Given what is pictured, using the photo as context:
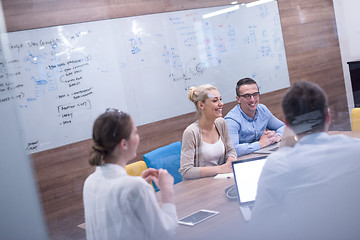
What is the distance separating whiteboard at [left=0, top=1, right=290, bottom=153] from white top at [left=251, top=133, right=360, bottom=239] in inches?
13.7

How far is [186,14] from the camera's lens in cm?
193

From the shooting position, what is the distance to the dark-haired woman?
44.7 inches

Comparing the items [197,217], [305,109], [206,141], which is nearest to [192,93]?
[206,141]

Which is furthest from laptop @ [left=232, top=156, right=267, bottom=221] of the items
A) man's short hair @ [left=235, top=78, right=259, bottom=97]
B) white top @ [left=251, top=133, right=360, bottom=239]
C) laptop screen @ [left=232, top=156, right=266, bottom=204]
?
man's short hair @ [left=235, top=78, right=259, bottom=97]

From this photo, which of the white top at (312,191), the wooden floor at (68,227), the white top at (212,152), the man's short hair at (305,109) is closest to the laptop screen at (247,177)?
the white top at (312,191)

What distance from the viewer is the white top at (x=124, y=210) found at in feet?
3.71

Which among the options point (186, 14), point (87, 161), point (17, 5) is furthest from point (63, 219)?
point (186, 14)

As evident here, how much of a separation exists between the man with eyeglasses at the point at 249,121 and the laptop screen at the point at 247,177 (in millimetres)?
143

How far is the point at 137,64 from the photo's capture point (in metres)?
1.88

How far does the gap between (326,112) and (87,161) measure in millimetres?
845

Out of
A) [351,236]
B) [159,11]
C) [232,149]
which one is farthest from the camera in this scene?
[159,11]

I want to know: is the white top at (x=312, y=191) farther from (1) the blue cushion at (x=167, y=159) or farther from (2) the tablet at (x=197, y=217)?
(1) the blue cushion at (x=167, y=159)

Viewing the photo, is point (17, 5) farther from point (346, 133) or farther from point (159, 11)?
point (346, 133)

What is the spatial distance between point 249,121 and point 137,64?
2.14 feet
